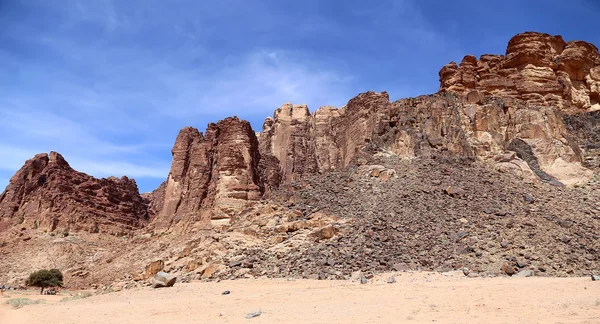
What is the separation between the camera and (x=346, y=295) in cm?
1572

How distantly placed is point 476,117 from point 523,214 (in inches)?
534

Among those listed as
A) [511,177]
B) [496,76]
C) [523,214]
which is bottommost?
[523,214]

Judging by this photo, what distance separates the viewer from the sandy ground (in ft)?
37.8

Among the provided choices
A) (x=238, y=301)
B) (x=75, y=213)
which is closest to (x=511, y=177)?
(x=238, y=301)

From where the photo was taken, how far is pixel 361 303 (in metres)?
14.2

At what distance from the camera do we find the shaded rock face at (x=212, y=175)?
50.7 metres

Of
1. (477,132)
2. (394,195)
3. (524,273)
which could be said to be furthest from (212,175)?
(524,273)

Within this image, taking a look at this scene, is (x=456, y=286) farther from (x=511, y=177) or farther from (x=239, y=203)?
(x=239, y=203)

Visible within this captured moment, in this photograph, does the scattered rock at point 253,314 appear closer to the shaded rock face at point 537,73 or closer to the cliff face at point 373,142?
the cliff face at point 373,142

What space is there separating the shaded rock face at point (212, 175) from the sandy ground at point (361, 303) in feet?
98.5

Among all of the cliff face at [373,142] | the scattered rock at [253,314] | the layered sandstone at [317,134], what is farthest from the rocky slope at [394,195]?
the scattered rock at [253,314]

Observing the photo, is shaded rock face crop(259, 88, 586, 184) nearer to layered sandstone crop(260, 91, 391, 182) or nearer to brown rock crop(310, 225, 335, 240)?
brown rock crop(310, 225, 335, 240)

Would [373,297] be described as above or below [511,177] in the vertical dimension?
below

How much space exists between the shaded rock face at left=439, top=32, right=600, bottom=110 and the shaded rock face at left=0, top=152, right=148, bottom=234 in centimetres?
5031
